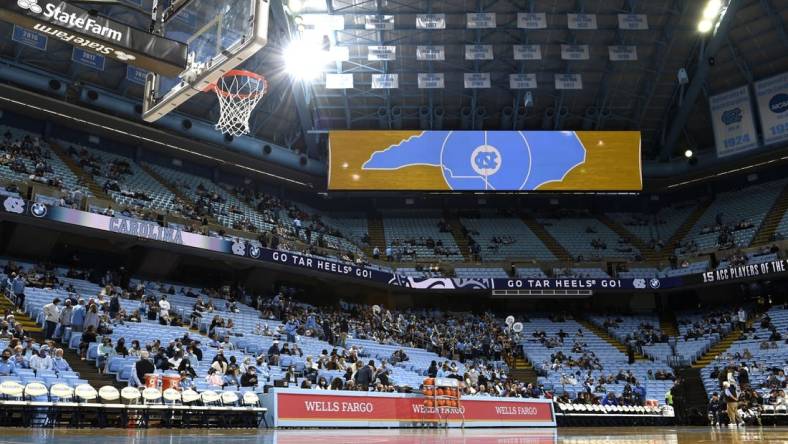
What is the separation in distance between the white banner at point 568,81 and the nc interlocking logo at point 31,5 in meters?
29.3

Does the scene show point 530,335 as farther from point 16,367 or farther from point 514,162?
point 16,367

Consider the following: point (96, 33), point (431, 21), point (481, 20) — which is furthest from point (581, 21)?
point (96, 33)

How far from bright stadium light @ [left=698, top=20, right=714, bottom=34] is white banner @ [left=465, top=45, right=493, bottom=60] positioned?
402 inches

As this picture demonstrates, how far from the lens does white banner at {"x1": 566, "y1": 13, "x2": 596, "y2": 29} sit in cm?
3212

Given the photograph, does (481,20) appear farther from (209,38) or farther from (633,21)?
(209,38)

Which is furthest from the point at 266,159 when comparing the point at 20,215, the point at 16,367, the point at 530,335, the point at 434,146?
the point at 16,367

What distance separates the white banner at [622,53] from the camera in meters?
33.8

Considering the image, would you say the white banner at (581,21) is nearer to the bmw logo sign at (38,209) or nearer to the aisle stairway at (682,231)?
the aisle stairway at (682,231)

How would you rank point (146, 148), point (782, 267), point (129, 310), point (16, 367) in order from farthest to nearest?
point (146, 148)
point (782, 267)
point (129, 310)
point (16, 367)

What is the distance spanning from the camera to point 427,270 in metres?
40.3

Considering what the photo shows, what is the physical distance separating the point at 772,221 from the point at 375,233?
23.6 meters

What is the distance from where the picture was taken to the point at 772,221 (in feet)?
129

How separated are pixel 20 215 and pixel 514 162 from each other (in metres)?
24.6

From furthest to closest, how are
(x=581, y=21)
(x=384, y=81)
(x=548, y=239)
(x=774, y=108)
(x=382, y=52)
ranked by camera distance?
1. (x=548, y=239)
2. (x=774, y=108)
3. (x=384, y=81)
4. (x=382, y=52)
5. (x=581, y=21)
